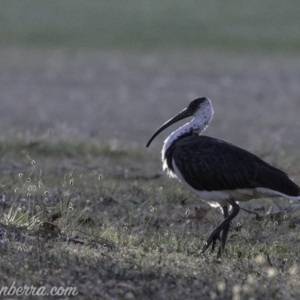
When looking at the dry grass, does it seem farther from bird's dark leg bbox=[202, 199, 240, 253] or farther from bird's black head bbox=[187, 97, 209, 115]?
bird's black head bbox=[187, 97, 209, 115]

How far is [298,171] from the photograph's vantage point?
41.5ft

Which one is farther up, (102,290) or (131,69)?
(102,290)

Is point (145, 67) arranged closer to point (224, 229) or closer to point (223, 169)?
point (223, 169)

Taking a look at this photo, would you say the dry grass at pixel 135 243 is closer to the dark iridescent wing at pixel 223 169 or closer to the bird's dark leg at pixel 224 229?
the bird's dark leg at pixel 224 229

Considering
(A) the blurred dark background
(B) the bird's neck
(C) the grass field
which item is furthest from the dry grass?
(A) the blurred dark background

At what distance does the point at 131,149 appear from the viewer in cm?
1404

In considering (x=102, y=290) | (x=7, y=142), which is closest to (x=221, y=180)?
(x=102, y=290)

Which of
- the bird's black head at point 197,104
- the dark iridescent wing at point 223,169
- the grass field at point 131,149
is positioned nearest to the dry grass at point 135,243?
the grass field at point 131,149

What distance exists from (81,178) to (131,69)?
18341mm

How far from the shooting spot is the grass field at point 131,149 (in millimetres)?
6254

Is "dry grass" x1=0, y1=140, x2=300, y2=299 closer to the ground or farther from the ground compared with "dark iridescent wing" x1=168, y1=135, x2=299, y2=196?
closer to the ground

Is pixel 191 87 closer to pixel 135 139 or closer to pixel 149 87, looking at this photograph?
pixel 149 87

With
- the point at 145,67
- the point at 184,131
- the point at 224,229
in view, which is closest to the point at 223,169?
the point at 224,229

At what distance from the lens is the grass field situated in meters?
6.25
